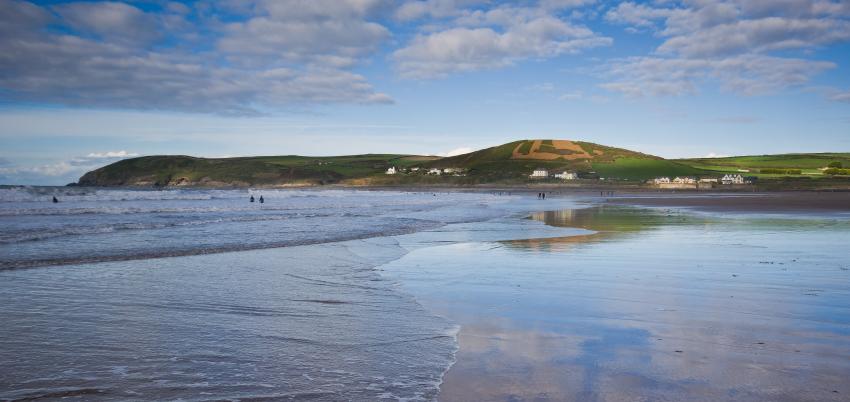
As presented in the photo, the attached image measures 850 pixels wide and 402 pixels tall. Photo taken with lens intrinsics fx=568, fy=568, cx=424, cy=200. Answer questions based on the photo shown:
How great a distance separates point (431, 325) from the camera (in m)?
6.98

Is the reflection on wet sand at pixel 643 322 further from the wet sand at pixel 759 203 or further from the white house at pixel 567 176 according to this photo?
the white house at pixel 567 176

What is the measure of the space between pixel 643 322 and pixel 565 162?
163 metres

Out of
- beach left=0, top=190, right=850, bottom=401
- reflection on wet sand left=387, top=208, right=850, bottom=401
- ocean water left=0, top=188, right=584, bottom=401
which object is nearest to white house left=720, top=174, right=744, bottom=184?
beach left=0, top=190, right=850, bottom=401

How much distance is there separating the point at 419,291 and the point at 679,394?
5564 millimetres

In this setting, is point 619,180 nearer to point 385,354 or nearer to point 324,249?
point 324,249

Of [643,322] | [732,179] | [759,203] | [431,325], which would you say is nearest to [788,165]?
[732,179]

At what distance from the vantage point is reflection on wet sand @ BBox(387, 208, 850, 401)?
458 centimetres

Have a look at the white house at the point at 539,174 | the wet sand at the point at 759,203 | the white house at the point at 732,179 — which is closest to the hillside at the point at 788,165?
the white house at the point at 732,179

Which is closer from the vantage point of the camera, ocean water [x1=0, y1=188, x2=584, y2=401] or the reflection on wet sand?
the reflection on wet sand

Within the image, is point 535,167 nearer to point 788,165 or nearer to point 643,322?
point 788,165

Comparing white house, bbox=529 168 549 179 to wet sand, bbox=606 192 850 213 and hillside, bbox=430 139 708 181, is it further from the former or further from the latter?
wet sand, bbox=606 192 850 213

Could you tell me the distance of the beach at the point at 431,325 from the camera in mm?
4641

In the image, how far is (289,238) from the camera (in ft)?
63.7

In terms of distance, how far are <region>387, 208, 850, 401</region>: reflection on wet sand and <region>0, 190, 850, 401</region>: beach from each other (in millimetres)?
29
